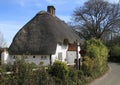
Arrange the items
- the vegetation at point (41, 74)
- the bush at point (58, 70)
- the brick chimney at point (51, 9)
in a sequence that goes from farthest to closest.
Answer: the brick chimney at point (51, 9) < the bush at point (58, 70) < the vegetation at point (41, 74)

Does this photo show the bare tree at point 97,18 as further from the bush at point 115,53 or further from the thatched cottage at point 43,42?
the thatched cottage at point 43,42

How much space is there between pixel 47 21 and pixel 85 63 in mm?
16022

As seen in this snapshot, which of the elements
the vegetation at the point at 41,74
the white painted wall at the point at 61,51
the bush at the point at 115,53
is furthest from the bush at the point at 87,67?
the bush at the point at 115,53

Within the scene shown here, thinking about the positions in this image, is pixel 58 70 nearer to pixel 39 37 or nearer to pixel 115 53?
pixel 39 37

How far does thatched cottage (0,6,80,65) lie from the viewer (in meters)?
37.9

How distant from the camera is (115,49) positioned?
214 ft

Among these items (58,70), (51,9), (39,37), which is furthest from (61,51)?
(58,70)

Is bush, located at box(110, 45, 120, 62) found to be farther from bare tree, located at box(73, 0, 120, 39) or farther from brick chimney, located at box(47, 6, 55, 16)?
brick chimney, located at box(47, 6, 55, 16)

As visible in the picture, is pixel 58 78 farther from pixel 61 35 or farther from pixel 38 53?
pixel 61 35

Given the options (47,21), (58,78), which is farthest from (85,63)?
(47,21)

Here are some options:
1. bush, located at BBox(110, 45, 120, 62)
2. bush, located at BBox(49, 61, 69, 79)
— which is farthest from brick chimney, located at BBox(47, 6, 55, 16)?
bush, located at BBox(49, 61, 69, 79)

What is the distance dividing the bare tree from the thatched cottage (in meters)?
26.6

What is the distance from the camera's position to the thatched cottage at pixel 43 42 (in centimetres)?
3788

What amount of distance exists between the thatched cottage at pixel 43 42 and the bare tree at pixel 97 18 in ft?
87.4
